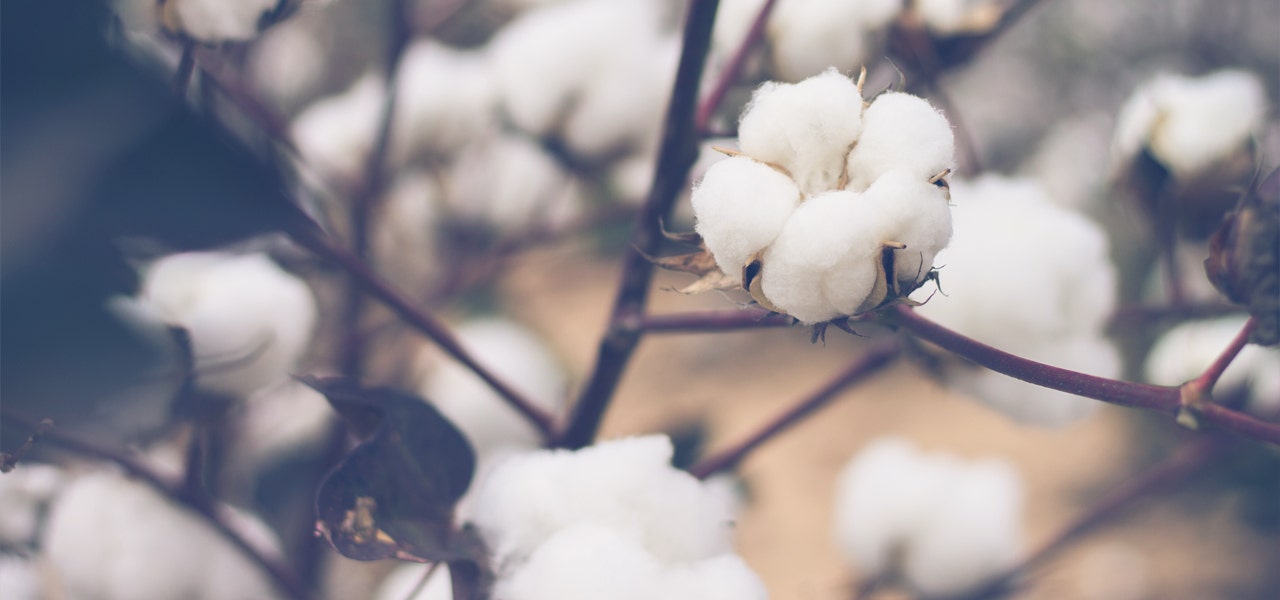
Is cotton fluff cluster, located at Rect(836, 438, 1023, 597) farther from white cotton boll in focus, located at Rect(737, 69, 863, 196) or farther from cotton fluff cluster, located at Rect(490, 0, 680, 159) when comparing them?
white cotton boll in focus, located at Rect(737, 69, 863, 196)

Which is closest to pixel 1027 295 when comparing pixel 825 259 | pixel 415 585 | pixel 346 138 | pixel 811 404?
pixel 811 404

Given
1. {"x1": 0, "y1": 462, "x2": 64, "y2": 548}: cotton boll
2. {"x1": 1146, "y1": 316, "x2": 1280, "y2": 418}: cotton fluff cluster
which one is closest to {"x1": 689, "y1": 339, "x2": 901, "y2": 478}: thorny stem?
{"x1": 1146, "y1": 316, "x2": 1280, "y2": 418}: cotton fluff cluster

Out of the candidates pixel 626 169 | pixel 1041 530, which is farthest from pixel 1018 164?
pixel 626 169

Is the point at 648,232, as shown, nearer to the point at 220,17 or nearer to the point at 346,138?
the point at 220,17

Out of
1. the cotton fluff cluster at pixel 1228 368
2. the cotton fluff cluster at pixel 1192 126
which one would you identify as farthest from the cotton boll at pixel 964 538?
the cotton fluff cluster at pixel 1192 126

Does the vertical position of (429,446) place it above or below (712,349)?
above

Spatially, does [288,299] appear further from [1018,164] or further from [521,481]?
[1018,164]
